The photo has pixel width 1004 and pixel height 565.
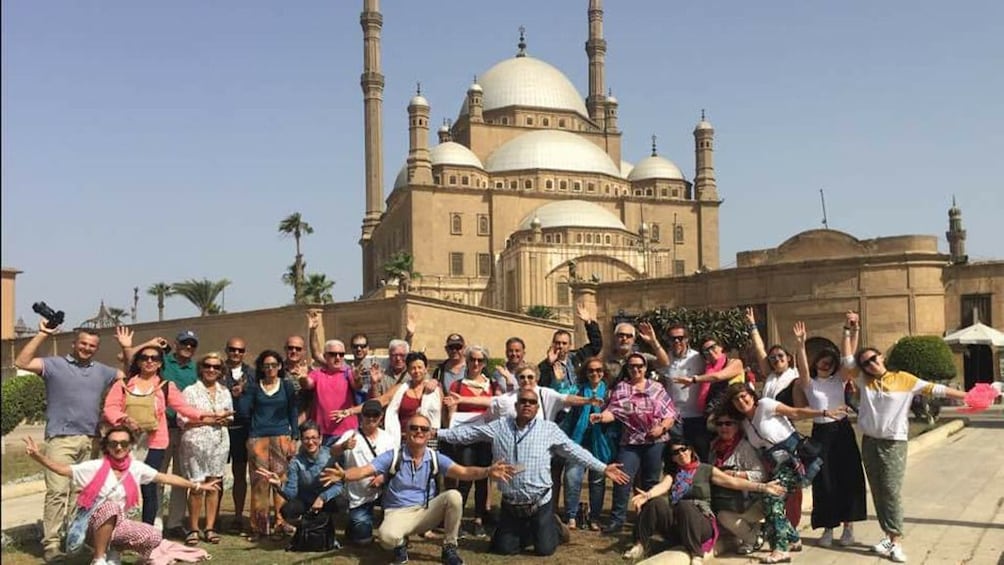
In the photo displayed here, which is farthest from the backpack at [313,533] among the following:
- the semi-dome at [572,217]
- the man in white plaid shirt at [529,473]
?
the semi-dome at [572,217]

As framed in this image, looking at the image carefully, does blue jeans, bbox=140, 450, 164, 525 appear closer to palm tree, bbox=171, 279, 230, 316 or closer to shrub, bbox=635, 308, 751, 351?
shrub, bbox=635, 308, 751, 351

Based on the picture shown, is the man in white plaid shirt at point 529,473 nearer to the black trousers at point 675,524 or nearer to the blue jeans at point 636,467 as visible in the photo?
the black trousers at point 675,524

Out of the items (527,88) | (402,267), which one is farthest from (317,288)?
(527,88)

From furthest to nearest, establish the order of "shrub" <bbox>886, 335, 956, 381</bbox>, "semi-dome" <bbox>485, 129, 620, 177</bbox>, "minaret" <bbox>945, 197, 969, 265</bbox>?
"semi-dome" <bbox>485, 129, 620, 177</bbox>, "minaret" <bbox>945, 197, 969, 265</bbox>, "shrub" <bbox>886, 335, 956, 381</bbox>

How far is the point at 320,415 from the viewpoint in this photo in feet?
24.2

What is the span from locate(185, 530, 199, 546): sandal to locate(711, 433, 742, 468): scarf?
403 cm

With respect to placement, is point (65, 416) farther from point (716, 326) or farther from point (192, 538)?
point (716, 326)

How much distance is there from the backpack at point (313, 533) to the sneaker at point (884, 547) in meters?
4.04

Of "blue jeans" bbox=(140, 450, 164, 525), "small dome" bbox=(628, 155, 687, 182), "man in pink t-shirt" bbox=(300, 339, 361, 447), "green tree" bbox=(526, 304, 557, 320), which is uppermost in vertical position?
"small dome" bbox=(628, 155, 687, 182)

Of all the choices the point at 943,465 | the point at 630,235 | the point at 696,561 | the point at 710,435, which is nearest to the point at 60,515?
the point at 696,561

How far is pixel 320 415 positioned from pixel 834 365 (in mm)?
4150

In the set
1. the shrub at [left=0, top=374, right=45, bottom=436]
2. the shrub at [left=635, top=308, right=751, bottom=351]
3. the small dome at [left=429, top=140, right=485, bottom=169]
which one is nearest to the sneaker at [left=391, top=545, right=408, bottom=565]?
the shrub at [left=635, top=308, right=751, bottom=351]

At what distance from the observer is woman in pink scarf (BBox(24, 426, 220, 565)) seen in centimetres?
568

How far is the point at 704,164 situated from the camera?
63875 millimetres
